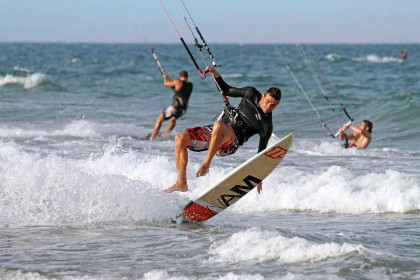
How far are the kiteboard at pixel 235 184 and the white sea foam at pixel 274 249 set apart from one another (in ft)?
3.24

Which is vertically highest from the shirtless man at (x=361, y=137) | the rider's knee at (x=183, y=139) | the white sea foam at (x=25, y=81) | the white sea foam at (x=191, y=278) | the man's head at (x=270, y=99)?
the man's head at (x=270, y=99)

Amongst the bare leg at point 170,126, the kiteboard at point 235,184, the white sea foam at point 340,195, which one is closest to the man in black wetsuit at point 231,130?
the kiteboard at point 235,184

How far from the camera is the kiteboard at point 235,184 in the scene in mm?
7570

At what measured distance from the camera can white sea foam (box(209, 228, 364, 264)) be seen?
6273 millimetres

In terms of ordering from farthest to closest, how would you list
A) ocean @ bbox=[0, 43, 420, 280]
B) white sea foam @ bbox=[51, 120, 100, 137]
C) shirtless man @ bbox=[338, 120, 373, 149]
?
white sea foam @ bbox=[51, 120, 100, 137] < shirtless man @ bbox=[338, 120, 373, 149] < ocean @ bbox=[0, 43, 420, 280]

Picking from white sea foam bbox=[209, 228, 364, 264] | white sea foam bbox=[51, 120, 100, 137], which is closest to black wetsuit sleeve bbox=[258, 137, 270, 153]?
white sea foam bbox=[209, 228, 364, 264]

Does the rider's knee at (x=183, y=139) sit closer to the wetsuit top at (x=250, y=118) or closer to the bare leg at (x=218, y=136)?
the bare leg at (x=218, y=136)

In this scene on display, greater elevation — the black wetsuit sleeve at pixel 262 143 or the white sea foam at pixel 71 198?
the black wetsuit sleeve at pixel 262 143

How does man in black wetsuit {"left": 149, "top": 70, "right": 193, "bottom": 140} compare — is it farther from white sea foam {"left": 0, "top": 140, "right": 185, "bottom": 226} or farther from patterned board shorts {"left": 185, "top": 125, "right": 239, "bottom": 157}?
patterned board shorts {"left": 185, "top": 125, "right": 239, "bottom": 157}

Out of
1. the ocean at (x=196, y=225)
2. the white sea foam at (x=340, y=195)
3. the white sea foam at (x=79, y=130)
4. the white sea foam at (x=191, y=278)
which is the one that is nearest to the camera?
the white sea foam at (x=191, y=278)

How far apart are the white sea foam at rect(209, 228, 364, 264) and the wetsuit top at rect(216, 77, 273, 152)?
4.70ft

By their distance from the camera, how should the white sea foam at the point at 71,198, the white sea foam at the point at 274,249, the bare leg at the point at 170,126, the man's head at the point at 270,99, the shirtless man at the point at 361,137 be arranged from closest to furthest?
1. the white sea foam at the point at 274,249
2. the man's head at the point at 270,99
3. the white sea foam at the point at 71,198
4. the shirtless man at the point at 361,137
5. the bare leg at the point at 170,126

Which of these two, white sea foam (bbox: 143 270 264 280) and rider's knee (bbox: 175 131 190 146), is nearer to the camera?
white sea foam (bbox: 143 270 264 280)

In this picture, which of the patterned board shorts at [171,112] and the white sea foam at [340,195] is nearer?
the white sea foam at [340,195]
